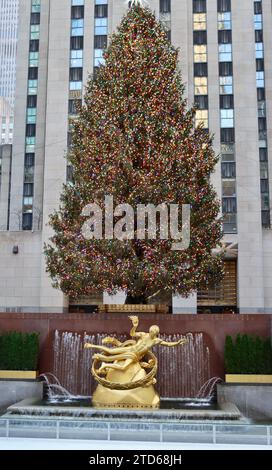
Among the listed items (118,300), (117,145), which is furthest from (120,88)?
(118,300)

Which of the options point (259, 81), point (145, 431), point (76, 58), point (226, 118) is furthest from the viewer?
point (259, 81)

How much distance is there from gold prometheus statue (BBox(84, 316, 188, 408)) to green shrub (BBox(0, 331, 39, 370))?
3.36 meters

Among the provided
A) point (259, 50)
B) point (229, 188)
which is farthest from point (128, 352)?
point (259, 50)

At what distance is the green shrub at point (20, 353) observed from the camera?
61.4 ft

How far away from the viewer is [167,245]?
69.8 feet

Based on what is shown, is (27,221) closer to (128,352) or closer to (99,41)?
(99,41)

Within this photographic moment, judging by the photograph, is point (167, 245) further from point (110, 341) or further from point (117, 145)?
point (110, 341)

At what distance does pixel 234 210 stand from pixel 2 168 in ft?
83.4

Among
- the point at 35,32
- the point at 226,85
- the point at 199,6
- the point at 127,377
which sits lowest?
the point at 127,377

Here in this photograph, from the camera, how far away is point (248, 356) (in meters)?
18.2

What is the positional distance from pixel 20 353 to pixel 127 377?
4.76 meters

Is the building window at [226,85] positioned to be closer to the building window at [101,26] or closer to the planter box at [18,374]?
the building window at [101,26]

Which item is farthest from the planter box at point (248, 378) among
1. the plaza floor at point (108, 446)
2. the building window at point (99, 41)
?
the building window at point (99, 41)

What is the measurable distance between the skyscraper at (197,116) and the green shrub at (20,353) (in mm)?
26575
